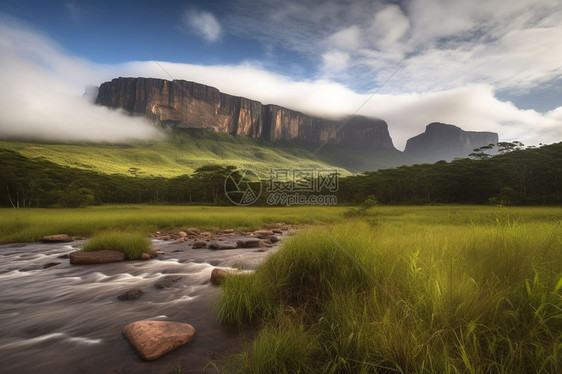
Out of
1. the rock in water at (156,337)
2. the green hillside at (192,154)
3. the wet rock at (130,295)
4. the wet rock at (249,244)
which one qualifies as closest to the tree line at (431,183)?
the wet rock at (249,244)

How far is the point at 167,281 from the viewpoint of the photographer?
6.45 m

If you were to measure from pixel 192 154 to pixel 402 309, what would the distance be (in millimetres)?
170131

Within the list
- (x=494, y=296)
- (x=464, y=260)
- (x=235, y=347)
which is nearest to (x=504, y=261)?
(x=464, y=260)

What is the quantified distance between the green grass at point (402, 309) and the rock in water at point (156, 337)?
2.22 ft

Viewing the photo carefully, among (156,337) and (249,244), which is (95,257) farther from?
(156,337)

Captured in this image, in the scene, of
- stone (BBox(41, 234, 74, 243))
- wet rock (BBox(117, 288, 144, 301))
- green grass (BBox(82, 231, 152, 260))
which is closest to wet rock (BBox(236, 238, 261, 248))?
green grass (BBox(82, 231, 152, 260))

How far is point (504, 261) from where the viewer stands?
12.7ft

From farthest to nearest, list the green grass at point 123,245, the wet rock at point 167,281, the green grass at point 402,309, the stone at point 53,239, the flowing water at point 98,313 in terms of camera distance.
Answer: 1. the stone at point 53,239
2. the green grass at point 123,245
3. the wet rock at point 167,281
4. the flowing water at point 98,313
5. the green grass at point 402,309

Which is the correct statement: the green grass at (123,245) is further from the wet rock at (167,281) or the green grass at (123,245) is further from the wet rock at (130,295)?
the wet rock at (130,295)

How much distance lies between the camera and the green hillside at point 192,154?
134 metres

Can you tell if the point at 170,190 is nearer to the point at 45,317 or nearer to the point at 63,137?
the point at 45,317

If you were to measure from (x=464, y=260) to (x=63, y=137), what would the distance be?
272 metres

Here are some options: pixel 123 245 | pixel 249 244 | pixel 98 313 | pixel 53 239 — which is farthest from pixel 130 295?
pixel 53 239

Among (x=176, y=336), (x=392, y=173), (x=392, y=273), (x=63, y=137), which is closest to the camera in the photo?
(x=176, y=336)
